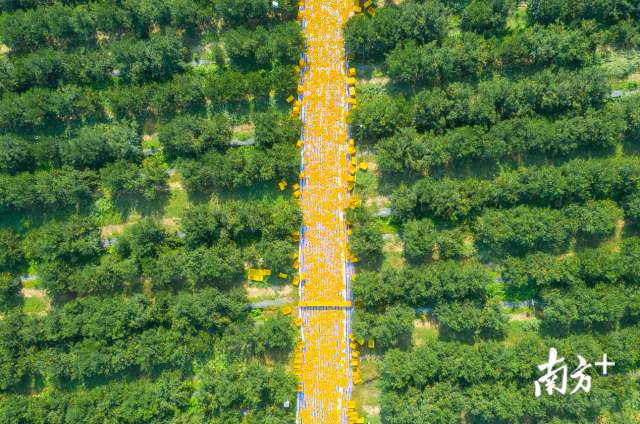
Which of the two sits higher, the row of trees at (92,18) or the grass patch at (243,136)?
the row of trees at (92,18)

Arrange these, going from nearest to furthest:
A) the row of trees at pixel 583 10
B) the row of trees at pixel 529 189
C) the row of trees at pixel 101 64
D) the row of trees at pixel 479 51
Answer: the row of trees at pixel 529 189
the row of trees at pixel 479 51
the row of trees at pixel 583 10
the row of trees at pixel 101 64

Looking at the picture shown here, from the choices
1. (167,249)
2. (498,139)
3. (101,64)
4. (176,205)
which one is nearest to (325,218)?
(176,205)

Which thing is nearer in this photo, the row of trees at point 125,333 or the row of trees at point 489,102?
the row of trees at point 125,333

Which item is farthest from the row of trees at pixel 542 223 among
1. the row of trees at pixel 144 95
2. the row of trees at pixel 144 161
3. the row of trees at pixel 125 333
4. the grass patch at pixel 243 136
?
the grass patch at pixel 243 136

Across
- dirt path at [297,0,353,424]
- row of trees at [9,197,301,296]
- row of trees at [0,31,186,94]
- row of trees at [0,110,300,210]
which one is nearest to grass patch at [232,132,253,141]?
row of trees at [0,110,300,210]

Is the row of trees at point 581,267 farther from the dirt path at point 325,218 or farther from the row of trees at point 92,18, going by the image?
the row of trees at point 92,18
